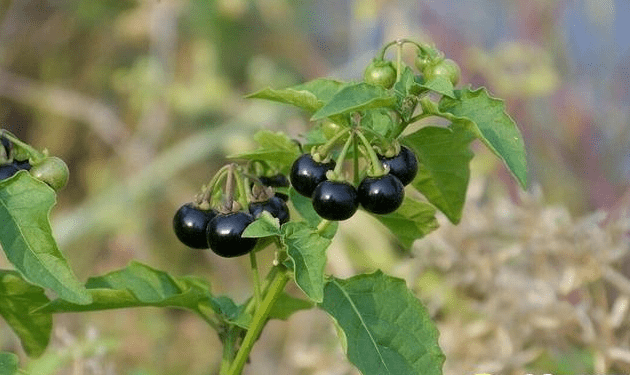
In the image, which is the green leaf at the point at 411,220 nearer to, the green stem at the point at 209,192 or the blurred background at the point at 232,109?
the green stem at the point at 209,192

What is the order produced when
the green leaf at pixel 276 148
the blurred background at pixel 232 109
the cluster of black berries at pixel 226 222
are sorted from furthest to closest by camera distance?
the blurred background at pixel 232 109 → the green leaf at pixel 276 148 → the cluster of black berries at pixel 226 222

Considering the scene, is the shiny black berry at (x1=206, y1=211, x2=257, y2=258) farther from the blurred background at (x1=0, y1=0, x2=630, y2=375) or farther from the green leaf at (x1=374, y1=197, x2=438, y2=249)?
the blurred background at (x1=0, y1=0, x2=630, y2=375)

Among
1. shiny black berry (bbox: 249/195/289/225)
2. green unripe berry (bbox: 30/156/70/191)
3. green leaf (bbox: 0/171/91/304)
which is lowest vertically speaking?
green leaf (bbox: 0/171/91/304)

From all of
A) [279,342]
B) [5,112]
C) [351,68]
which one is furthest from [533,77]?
[5,112]

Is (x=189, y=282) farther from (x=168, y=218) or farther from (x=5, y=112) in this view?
(x=5, y=112)

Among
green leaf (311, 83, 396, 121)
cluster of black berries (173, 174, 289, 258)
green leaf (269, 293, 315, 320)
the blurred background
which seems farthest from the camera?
the blurred background

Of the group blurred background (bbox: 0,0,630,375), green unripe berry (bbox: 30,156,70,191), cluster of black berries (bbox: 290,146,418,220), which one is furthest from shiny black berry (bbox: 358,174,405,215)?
blurred background (bbox: 0,0,630,375)

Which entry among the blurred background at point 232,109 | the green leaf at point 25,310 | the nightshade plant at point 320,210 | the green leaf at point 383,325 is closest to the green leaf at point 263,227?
the nightshade plant at point 320,210
